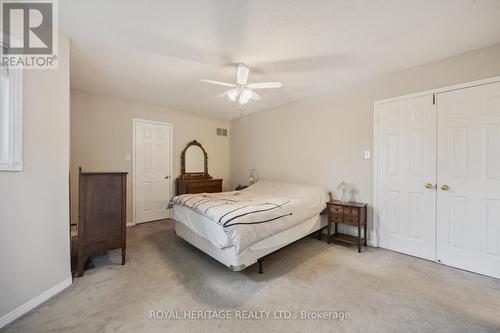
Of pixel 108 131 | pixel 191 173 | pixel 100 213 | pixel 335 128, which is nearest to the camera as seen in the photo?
pixel 100 213

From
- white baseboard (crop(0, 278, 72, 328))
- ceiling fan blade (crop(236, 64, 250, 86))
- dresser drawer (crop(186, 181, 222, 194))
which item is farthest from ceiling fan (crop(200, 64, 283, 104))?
white baseboard (crop(0, 278, 72, 328))

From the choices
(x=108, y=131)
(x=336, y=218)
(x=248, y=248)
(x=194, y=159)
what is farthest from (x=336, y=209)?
(x=108, y=131)

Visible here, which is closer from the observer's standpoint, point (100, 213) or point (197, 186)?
point (100, 213)

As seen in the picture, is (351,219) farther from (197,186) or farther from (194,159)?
(194,159)

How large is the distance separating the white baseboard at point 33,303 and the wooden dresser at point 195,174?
244cm

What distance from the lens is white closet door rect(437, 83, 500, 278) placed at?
215cm

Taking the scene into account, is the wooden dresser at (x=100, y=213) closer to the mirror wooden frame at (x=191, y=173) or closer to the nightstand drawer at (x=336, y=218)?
the mirror wooden frame at (x=191, y=173)

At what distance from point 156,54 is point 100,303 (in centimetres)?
254

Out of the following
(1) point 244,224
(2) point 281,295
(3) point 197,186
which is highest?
(3) point 197,186

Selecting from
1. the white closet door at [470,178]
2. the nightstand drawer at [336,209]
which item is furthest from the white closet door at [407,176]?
the nightstand drawer at [336,209]

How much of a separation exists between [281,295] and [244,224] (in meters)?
0.71

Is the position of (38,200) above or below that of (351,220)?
above

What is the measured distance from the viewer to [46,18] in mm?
1761

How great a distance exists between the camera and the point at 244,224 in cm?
200
